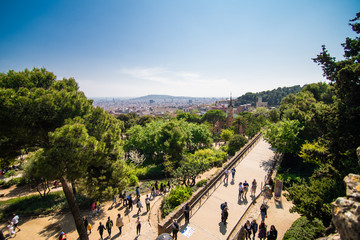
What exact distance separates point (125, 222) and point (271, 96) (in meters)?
140

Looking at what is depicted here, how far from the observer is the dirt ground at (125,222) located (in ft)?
33.2

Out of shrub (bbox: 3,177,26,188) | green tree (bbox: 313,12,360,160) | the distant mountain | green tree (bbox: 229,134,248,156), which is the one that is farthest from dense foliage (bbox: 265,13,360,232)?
the distant mountain

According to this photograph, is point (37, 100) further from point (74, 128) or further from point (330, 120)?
point (330, 120)

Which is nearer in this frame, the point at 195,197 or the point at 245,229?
the point at 245,229

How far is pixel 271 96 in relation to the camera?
12656 centimetres

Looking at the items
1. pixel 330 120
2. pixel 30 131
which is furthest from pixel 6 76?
pixel 330 120

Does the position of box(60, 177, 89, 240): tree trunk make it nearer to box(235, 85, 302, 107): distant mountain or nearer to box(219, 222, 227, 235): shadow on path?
box(219, 222, 227, 235): shadow on path

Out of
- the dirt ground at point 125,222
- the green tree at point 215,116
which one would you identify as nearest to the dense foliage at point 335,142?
the dirt ground at point 125,222

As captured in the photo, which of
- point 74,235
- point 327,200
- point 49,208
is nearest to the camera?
point 327,200

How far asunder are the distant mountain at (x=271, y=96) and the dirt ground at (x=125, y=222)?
435ft

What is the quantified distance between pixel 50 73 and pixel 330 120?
56.8 ft

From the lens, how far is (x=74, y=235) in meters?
11.0

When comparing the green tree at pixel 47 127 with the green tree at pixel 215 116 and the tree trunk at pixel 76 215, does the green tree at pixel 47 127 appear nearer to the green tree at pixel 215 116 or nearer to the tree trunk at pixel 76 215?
the tree trunk at pixel 76 215

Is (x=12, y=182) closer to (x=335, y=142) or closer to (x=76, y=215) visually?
(x=76, y=215)
